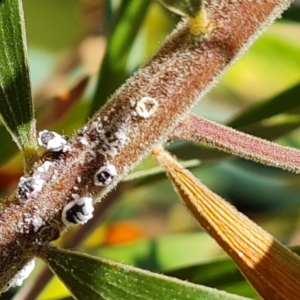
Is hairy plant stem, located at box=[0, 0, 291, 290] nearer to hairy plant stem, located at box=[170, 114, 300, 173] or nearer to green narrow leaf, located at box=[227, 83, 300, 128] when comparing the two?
hairy plant stem, located at box=[170, 114, 300, 173]

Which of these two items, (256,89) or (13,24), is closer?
(13,24)

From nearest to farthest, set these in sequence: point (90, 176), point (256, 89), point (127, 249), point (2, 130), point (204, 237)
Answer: point (90, 176) < point (2, 130) < point (127, 249) < point (204, 237) < point (256, 89)

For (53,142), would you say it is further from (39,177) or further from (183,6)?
(183,6)

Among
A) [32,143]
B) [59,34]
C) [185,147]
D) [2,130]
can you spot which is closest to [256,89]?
[59,34]

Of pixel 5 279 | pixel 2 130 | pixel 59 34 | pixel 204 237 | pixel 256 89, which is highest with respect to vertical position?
pixel 59 34

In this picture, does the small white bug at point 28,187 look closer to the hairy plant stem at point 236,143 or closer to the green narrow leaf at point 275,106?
the hairy plant stem at point 236,143

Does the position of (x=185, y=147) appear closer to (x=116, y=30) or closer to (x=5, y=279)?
(x=116, y=30)
